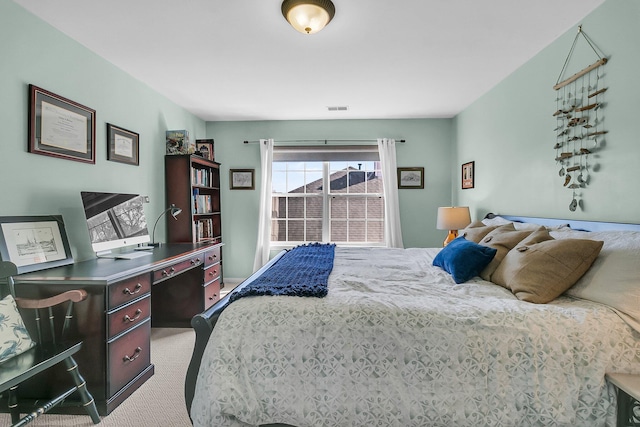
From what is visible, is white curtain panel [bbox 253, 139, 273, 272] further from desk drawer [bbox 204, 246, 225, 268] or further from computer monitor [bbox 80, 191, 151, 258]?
computer monitor [bbox 80, 191, 151, 258]

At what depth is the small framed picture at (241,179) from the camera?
16.5ft

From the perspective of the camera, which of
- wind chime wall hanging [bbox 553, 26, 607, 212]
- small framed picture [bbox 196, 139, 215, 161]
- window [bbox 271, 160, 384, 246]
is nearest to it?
wind chime wall hanging [bbox 553, 26, 607, 212]

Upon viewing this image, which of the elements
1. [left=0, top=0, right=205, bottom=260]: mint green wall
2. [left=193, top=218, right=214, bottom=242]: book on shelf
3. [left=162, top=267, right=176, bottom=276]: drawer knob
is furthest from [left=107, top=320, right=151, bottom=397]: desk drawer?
[left=193, top=218, right=214, bottom=242]: book on shelf

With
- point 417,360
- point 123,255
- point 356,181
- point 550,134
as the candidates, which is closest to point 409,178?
point 356,181

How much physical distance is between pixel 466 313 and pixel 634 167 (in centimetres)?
143

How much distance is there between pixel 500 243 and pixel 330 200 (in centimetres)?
315

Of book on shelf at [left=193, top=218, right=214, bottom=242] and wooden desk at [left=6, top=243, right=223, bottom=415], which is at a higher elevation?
book on shelf at [left=193, top=218, right=214, bottom=242]

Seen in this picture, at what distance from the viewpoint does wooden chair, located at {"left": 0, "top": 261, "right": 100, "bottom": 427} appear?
1608mm

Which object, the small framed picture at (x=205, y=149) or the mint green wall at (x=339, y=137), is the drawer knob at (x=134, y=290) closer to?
the small framed picture at (x=205, y=149)

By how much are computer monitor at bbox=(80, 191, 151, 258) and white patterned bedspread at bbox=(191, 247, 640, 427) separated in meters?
1.55

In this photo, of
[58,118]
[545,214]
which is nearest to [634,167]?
[545,214]

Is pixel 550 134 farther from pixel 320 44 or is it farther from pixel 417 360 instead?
pixel 417 360

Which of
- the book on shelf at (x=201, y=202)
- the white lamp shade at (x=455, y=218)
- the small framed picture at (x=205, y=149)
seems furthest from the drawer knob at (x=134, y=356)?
the white lamp shade at (x=455, y=218)

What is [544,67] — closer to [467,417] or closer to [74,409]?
[467,417]
